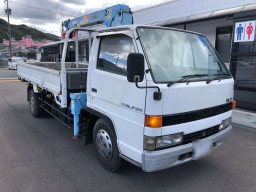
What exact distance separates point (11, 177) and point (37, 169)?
370 millimetres

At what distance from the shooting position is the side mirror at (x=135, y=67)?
2.24 meters

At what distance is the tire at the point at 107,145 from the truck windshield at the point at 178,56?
1133 mm

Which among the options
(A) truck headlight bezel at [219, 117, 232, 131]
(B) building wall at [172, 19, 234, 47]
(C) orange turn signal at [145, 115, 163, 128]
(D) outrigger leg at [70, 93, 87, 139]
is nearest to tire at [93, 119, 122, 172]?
(D) outrigger leg at [70, 93, 87, 139]

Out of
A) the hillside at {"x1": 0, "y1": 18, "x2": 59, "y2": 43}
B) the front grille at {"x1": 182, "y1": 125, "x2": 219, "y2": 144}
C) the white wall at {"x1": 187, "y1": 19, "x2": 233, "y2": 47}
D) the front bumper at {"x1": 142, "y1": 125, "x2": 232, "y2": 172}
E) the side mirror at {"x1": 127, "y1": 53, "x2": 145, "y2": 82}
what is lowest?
the front bumper at {"x1": 142, "y1": 125, "x2": 232, "y2": 172}

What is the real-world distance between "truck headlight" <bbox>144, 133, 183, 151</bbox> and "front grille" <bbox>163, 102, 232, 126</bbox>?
0.54 feet

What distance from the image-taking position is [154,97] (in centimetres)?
235

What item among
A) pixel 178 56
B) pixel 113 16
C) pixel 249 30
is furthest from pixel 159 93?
pixel 249 30

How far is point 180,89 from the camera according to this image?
2.50m

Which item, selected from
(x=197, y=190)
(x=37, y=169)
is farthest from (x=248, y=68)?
(x=37, y=169)

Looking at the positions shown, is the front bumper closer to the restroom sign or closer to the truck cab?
the truck cab

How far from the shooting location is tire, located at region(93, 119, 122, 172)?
3.09 m

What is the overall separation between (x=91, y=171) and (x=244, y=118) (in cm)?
468

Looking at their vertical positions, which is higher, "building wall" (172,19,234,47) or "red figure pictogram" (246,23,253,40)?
"building wall" (172,19,234,47)

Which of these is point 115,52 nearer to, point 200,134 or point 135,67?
point 135,67
